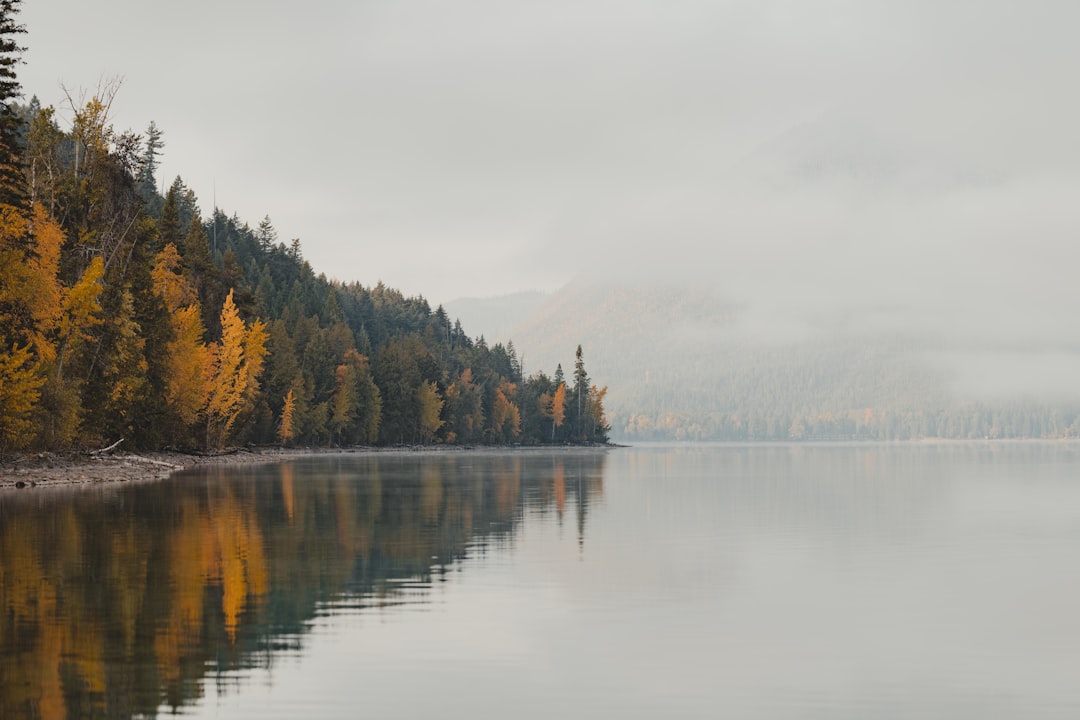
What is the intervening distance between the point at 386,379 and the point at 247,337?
8003cm

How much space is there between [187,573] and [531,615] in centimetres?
979

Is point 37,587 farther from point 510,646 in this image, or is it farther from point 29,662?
point 510,646

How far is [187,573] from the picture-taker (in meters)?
29.0

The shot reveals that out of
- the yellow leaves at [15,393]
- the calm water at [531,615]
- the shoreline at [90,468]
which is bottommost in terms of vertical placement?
the calm water at [531,615]

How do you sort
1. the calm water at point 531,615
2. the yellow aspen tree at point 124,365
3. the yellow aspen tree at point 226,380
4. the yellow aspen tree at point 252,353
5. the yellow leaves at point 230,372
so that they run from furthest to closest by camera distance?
the yellow aspen tree at point 252,353
the yellow leaves at point 230,372
the yellow aspen tree at point 226,380
the yellow aspen tree at point 124,365
the calm water at point 531,615

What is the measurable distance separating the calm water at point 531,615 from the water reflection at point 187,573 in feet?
0.28

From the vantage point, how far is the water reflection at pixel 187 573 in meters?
17.8

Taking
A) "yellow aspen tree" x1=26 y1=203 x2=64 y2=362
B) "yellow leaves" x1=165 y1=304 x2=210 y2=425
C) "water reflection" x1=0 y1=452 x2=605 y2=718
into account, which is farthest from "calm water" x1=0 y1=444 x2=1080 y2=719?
"yellow leaves" x1=165 y1=304 x2=210 y2=425

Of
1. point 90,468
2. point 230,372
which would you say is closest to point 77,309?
point 90,468

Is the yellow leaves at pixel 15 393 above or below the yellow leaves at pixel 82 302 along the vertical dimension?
below

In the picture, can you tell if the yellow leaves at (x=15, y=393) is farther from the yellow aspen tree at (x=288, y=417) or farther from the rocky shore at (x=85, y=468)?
the yellow aspen tree at (x=288, y=417)

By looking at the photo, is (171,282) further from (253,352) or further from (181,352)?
(253,352)

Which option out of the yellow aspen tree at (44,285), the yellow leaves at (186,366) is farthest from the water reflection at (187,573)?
the yellow leaves at (186,366)

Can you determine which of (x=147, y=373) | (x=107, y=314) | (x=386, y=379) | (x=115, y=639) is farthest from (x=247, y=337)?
(x=115, y=639)
